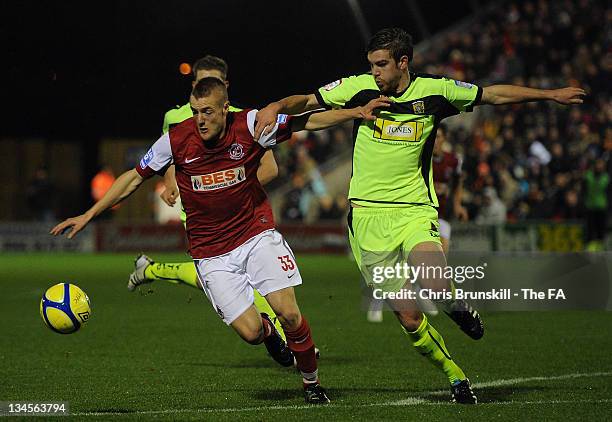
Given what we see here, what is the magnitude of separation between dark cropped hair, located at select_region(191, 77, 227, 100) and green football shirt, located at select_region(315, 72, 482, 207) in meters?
0.88

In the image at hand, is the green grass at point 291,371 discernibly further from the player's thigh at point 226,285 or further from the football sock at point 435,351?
the player's thigh at point 226,285

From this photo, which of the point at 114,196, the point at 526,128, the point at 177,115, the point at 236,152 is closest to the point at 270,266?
the point at 236,152

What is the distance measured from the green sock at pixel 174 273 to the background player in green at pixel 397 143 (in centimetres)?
215

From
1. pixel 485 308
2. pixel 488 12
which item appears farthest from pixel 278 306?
pixel 488 12

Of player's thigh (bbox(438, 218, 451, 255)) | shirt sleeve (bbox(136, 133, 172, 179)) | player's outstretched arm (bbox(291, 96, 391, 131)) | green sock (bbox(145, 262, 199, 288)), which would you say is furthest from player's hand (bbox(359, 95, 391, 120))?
player's thigh (bbox(438, 218, 451, 255))

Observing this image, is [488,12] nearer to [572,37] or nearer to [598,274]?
[572,37]

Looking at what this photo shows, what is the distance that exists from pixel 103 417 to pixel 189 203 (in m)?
1.54

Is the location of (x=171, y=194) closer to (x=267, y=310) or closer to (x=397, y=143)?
(x=267, y=310)

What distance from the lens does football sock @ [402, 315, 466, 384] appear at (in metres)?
7.64

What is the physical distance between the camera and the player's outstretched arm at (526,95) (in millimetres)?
7816

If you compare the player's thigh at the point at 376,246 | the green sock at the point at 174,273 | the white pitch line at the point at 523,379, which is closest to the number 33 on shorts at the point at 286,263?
the player's thigh at the point at 376,246

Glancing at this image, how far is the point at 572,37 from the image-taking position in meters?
30.1

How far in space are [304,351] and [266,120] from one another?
154 centimetres

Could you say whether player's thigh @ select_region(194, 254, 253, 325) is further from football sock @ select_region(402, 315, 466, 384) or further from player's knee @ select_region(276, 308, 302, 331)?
football sock @ select_region(402, 315, 466, 384)
